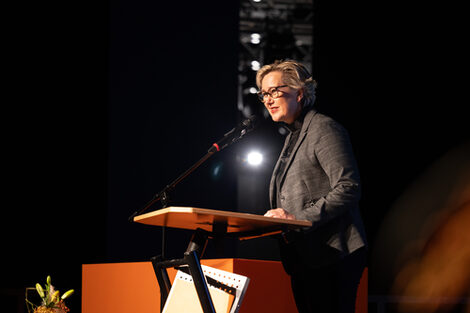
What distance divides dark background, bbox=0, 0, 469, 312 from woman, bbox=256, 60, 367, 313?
1.95 meters

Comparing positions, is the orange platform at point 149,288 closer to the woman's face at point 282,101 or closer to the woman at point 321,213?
the woman at point 321,213

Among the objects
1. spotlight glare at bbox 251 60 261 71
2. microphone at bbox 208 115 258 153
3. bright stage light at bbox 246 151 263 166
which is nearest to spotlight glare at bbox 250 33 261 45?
spotlight glare at bbox 251 60 261 71

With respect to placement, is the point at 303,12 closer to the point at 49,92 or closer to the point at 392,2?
the point at 392,2

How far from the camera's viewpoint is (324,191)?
→ 205cm

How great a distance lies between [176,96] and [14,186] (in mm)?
1560

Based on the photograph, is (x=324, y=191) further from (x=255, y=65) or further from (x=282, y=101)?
(x=255, y=65)

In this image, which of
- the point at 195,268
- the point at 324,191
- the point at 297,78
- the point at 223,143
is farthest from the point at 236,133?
the point at 195,268

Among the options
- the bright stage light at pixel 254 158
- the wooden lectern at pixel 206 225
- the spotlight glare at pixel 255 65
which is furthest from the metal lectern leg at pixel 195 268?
the spotlight glare at pixel 255 65

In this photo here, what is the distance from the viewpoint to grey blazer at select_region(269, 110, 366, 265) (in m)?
1.93

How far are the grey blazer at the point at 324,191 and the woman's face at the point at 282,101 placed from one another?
3.9 inches

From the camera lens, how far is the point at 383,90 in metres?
5.30

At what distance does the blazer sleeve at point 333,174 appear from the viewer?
75.2 inches

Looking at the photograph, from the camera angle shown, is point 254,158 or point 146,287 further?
→ point 254,158

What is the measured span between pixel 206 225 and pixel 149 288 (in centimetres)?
78
